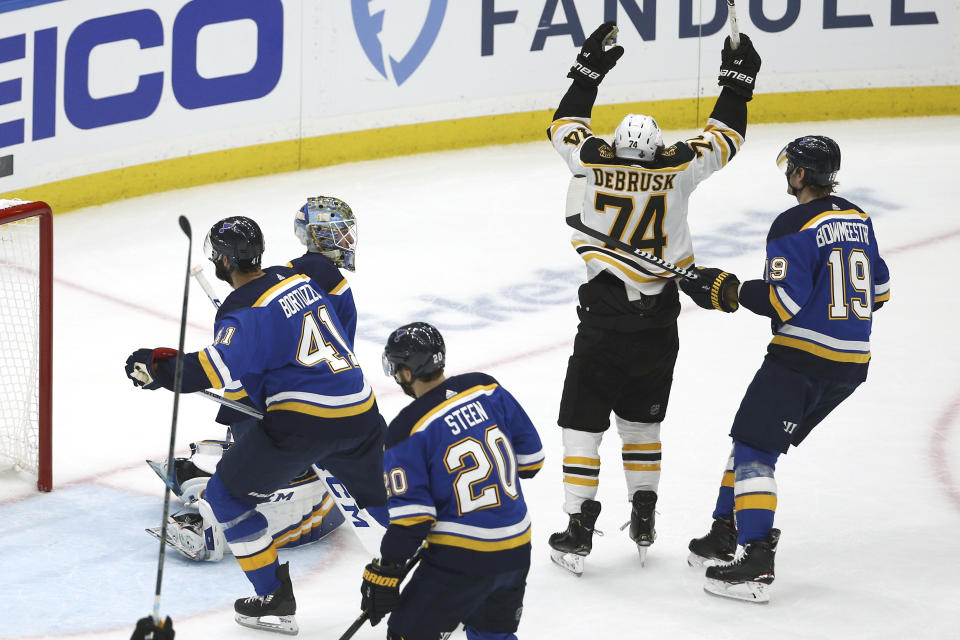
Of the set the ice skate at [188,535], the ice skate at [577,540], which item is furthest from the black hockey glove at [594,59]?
the ice skate at [188,535]

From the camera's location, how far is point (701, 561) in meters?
4.07

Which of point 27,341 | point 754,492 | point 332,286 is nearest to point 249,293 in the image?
point 332,286

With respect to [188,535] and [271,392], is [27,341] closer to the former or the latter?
[188,535]

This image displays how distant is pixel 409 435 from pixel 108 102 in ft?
17.7

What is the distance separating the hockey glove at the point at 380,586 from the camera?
295 cm

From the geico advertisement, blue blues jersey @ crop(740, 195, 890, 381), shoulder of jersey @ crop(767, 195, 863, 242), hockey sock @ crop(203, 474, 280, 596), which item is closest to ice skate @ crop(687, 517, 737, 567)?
blue blues jersey @ crop(740, 195, 890, 381)

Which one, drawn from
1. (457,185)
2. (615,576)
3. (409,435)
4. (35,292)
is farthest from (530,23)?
(409,435)

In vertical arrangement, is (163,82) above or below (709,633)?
above

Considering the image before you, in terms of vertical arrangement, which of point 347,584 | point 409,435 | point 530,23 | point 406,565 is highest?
point 530,23

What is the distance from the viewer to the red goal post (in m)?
4.69

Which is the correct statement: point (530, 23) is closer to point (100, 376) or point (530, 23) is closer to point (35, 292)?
point (100, 376)

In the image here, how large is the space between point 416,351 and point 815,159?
146 centimetres

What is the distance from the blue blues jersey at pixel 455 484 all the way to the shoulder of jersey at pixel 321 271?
1.17 meters

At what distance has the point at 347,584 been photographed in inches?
157
